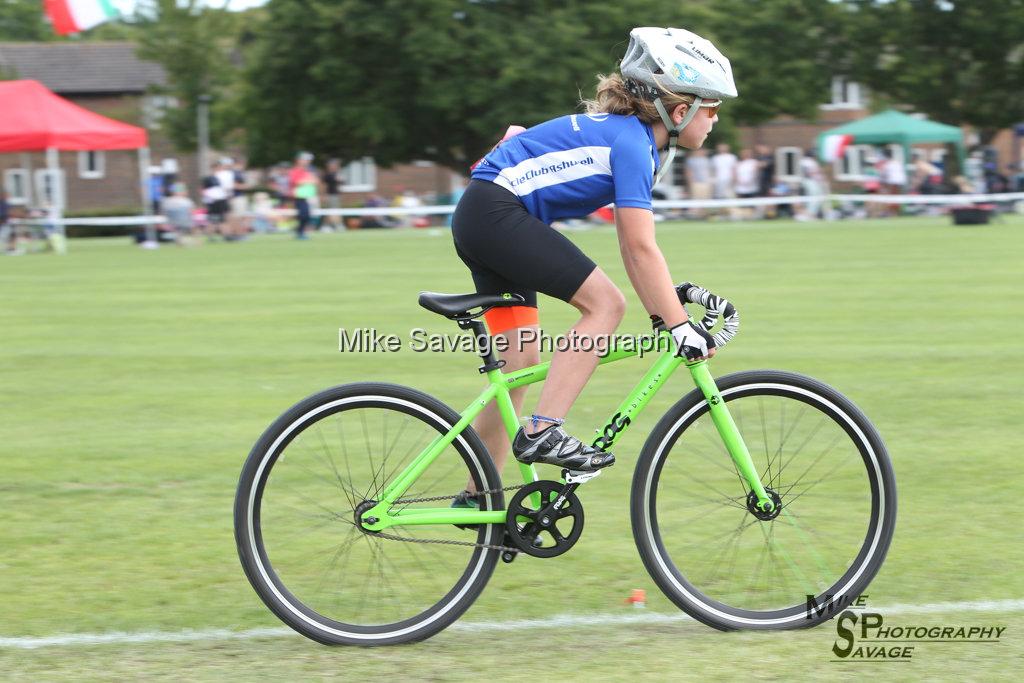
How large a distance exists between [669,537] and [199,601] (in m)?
1.74

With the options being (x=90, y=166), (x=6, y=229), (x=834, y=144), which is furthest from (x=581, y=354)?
(x=90, y=166)

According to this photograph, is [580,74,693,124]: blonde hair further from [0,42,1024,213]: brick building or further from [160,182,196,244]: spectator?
[0,42,1024,213]: brick building

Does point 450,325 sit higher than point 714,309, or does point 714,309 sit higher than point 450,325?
point 714,309

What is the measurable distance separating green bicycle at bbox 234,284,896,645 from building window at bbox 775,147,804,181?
64.4 meters

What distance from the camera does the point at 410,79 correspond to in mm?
49844

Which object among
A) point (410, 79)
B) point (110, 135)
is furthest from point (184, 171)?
point (110, 135)

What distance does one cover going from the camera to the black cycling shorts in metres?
4.77

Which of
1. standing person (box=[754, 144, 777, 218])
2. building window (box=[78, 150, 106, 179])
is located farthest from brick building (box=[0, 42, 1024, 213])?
standing person (box=[754, 144, 777, 218])

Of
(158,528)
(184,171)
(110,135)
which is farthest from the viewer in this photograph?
(184,171)

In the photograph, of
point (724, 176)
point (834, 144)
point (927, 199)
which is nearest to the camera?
point (927, 199)

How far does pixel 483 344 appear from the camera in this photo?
15.9 ft

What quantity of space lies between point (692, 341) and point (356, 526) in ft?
4.28

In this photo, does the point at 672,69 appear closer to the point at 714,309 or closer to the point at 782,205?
the point at 714,309

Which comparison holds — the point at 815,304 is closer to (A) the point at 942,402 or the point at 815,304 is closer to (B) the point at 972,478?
(A) the point at 942,402
